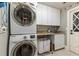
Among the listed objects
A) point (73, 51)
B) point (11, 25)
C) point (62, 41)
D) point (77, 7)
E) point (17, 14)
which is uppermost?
point (77, 7)

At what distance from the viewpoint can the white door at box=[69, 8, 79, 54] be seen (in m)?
2.83

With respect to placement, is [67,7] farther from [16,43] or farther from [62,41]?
[16,43]

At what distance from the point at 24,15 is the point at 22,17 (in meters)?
0.06

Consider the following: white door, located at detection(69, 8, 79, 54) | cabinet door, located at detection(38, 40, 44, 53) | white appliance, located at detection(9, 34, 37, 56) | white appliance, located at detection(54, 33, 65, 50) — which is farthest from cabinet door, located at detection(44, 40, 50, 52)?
white appliance, located at detection(9, 34, 37, 56)

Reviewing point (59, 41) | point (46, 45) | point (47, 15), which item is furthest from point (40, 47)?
point (47, 15)

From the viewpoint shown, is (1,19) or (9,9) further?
(9,9)

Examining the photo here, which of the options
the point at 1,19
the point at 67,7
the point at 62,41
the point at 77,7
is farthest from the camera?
the point at 62,41

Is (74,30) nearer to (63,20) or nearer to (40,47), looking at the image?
(63,20)

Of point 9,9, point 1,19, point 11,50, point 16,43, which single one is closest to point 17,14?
point 9,9

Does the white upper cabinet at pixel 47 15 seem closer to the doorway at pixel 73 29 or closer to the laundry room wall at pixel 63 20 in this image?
the laundry room wall at pixel 63 20

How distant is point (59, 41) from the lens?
3.29 meters

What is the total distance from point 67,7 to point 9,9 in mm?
2008

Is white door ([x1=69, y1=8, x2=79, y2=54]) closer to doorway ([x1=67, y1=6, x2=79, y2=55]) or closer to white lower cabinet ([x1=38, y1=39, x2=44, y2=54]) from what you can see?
doorway ([x1=67, y1=6, x2=79, y2=55])

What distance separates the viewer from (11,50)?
1.65 m
